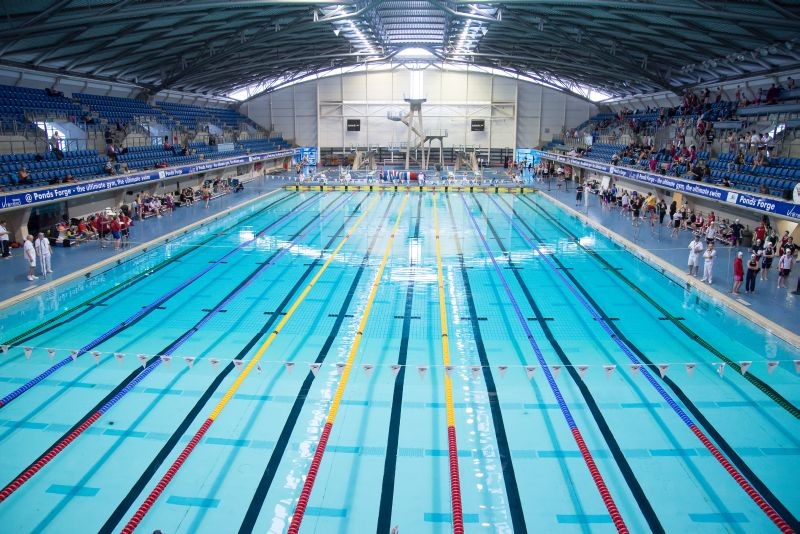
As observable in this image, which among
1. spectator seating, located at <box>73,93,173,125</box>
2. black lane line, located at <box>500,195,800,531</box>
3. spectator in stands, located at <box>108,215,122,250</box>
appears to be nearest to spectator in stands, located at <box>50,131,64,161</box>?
spectator in stands, located at <box>108,215,122,250</box>

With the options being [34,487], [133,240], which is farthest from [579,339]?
[133,240]

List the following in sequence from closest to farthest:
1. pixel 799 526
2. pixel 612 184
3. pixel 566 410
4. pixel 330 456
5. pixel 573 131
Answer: pixel 799 526
pixel 330 456
pixel 566 410
pixel 612 184
pixel 573 131

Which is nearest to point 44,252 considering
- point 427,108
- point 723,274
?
point 723,274

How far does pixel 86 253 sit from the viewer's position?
14.1m

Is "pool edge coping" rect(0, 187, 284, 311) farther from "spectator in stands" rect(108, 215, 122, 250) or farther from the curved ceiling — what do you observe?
the curved ceiling

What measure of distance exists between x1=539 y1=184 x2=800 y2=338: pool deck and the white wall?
23683mm

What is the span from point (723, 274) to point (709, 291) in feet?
5.03

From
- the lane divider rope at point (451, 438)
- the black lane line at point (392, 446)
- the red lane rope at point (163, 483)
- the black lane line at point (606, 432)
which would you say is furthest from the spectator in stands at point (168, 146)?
the red lane rope at point (163, 483)

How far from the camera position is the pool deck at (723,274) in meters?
9.80

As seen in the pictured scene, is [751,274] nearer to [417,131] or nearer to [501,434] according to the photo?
[501,434]

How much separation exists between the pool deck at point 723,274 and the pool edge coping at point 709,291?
0.7 inches

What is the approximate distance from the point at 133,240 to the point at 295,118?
97.9ft

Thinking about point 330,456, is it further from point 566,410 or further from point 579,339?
point 579,339

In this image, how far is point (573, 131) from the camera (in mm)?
41469
